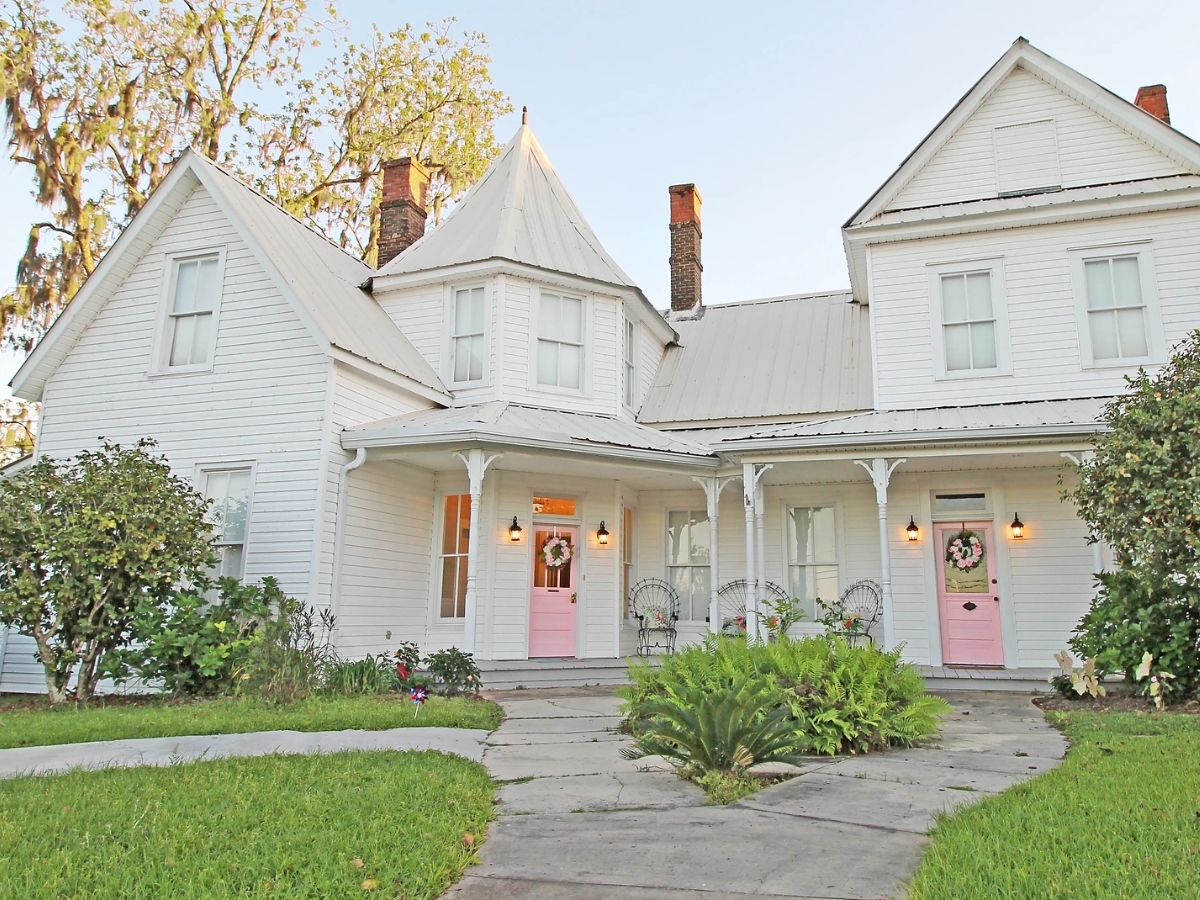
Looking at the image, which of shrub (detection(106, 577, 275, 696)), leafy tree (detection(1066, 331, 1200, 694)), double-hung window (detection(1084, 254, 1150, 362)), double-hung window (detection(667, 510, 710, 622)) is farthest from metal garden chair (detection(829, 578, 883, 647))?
shrub (detection(106, 577, 275, 696))

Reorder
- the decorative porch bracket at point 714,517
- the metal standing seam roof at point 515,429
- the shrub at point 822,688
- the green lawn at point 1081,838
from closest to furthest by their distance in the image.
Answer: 1. the green lawn at point 1081,838
2. the shrub at point 822,688
3. the metal standing seam roof at point 515,429
4. the decorative porch bracket at point 714,517

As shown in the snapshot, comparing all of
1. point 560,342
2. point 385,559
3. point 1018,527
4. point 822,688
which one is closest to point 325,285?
point 560,342

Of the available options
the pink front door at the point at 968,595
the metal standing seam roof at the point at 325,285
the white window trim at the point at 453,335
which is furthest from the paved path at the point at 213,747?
the pink front door at the point at 968,595

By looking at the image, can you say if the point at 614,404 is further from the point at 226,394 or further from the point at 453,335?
the point at 226,394

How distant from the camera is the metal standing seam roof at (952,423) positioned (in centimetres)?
1030

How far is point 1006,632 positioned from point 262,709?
912 centimetres

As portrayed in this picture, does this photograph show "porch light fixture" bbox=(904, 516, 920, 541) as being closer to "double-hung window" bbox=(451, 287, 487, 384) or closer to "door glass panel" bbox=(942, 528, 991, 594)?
"door glass panel" bbox=(942, 528, 991, 594)

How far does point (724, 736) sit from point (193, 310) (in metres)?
10.4

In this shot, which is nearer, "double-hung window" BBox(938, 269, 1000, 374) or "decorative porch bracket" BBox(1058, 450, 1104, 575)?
"decorative porch bracket" BBox(1058, 450, 1104, 575)

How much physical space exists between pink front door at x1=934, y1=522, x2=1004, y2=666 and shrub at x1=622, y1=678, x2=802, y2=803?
7.26 m

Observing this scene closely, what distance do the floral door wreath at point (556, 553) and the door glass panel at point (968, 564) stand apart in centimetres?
522

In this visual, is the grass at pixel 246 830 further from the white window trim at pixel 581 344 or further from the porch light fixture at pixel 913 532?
the porch light fixture at pixel 913 532

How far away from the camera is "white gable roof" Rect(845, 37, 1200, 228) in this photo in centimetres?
1177

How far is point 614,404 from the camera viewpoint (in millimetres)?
13562
